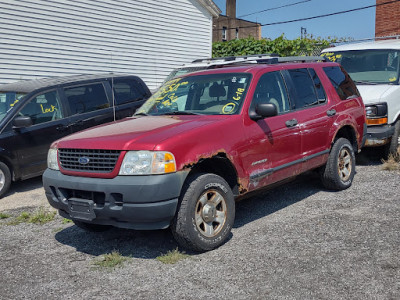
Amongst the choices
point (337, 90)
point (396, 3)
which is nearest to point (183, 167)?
point (337, 90)

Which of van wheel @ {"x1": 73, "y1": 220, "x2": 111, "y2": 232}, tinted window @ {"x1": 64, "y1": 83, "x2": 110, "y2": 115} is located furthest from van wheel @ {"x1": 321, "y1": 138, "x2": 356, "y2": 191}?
tinted window @ {"x1": 64, "y1": 83, "x2": 110, "y2": 115}

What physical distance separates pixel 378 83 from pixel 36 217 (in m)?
6.20

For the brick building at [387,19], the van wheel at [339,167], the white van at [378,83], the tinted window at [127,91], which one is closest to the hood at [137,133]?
the van wheel at [339,167]

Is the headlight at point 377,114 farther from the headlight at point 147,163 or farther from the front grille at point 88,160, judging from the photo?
the front grille at point 88,160

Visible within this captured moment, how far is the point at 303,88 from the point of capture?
5914 mm

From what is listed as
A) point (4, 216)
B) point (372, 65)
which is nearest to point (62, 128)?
point (4, 216)

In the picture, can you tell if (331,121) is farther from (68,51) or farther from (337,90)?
(68,51)

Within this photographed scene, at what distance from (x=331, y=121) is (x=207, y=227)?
2.61 metres

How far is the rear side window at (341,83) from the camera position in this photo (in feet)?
21.4

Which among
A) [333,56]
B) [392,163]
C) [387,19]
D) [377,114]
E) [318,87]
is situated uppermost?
[387,19]

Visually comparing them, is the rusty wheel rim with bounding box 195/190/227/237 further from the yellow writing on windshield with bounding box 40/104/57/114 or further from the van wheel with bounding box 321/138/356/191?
the yellow writing on windshield with bounding box 40/104/57/114

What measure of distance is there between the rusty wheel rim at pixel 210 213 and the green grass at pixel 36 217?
241 centimetres

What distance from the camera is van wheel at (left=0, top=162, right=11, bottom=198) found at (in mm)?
7105

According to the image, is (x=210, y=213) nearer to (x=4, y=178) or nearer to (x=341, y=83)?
(x=341, y=83)
